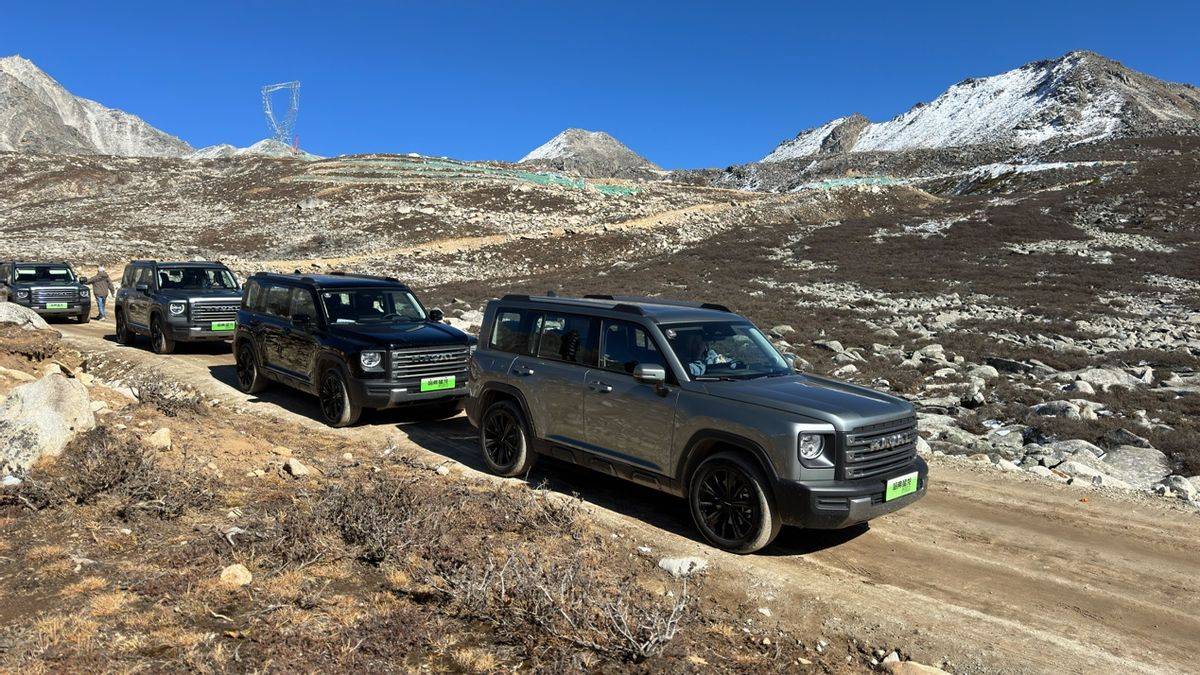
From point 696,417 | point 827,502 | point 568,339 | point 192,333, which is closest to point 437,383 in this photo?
point 568,339

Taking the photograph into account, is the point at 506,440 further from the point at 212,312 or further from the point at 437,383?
the point at 212,312

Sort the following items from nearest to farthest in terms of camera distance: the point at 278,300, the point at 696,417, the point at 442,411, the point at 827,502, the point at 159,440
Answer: the point at 827,502 → the point at 696,417 → the point at 159,440 → the point at 442,411 → the point at 278,300

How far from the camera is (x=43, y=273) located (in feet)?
66.7

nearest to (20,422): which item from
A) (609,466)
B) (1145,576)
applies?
(609,466)

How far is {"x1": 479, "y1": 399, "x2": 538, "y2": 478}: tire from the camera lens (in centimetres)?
746

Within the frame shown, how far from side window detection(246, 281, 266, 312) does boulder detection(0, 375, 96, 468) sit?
15.2ft

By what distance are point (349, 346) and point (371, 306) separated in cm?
127

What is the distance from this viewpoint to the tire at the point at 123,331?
16.2 metres

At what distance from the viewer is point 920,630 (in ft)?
15.3

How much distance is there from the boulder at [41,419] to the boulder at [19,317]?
10070mm

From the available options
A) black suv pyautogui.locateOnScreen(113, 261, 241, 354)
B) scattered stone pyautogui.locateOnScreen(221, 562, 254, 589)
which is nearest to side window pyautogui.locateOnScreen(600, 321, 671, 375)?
scattered stone pyautogui.locateOnScreen(221, 562, 254, 589)

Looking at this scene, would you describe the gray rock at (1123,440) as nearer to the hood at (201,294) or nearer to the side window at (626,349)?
the side window at (626,349)

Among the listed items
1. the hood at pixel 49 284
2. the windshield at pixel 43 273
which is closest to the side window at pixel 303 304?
the hood at pixel 49 284

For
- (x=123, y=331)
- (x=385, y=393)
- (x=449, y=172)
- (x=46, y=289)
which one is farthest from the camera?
(x=449, y=172)
